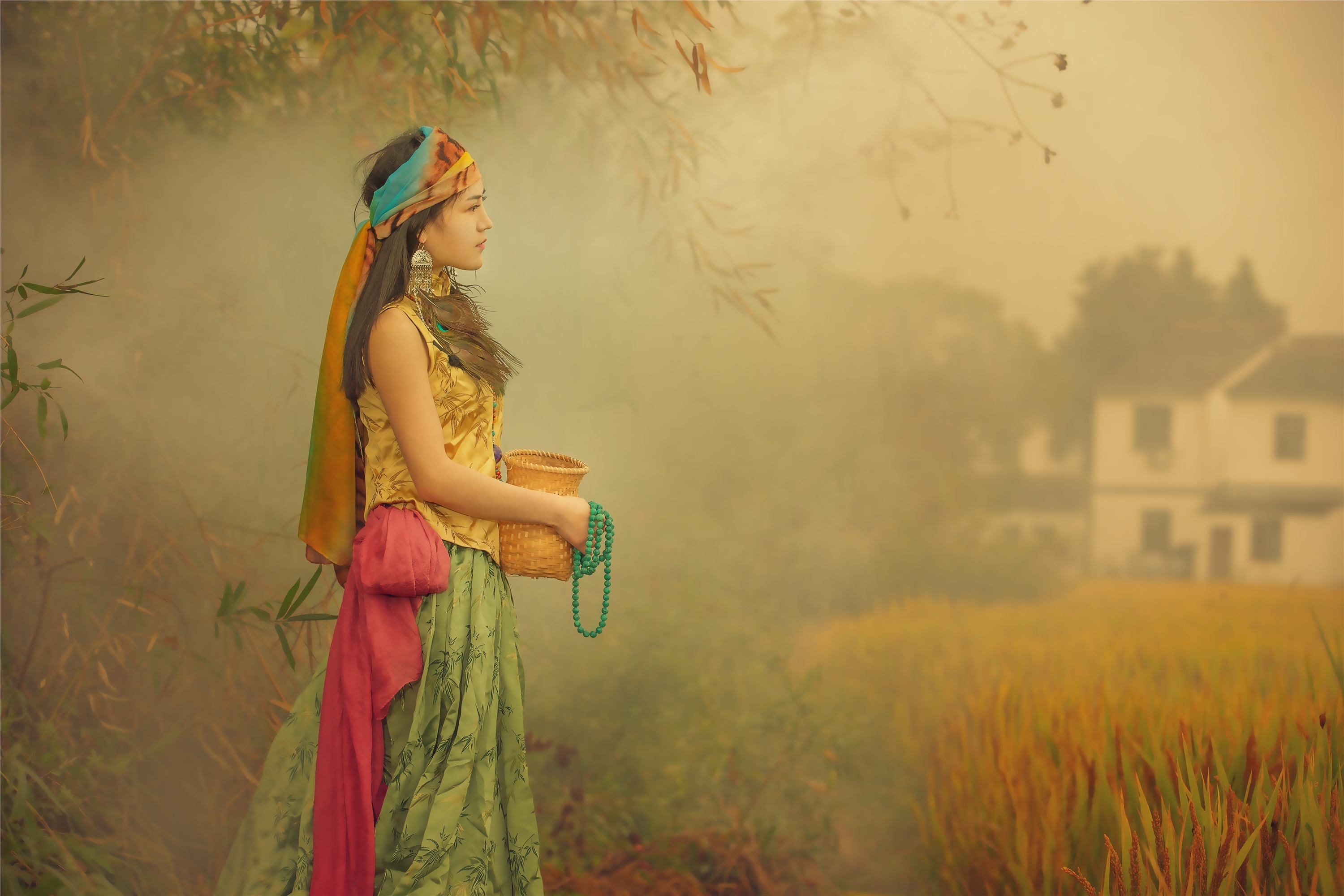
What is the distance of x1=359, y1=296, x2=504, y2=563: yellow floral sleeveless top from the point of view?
58.6 inches

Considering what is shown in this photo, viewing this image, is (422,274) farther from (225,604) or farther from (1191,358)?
(1191,358)

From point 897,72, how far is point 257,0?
1786mm

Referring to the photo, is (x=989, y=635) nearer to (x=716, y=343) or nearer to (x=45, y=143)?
(x=716, y=343)

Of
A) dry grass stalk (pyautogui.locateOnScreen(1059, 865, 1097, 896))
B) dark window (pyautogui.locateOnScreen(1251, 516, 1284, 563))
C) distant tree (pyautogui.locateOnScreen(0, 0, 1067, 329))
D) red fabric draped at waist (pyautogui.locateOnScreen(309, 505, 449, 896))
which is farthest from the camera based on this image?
distant tree (pyautogui.locateOnScreen(0, 0, 1067, 329))

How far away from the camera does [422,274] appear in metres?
1.58

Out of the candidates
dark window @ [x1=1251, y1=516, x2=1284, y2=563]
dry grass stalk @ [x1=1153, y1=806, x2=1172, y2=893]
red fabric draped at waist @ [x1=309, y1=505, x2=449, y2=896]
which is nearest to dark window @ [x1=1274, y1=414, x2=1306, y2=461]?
dark window @ [x1=1251, y1=516, x2=1284, y2=563]

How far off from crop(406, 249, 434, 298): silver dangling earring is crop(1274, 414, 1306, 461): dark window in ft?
7.14

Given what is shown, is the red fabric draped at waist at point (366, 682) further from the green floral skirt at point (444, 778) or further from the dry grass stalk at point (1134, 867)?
the dry grass stalk at point (1134, 867)

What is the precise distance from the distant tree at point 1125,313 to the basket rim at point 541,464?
1420 millimetres

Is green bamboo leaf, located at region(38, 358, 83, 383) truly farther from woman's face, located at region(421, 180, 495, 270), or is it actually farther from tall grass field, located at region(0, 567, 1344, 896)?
woman's face, located at region(421, 180, 495, 270)

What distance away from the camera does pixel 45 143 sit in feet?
8.11

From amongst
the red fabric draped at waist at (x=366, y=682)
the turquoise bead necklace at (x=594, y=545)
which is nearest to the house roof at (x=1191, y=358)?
the turquoise bead necklace at (x=594, y=545)

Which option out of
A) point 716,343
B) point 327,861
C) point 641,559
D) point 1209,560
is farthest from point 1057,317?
point 327,861

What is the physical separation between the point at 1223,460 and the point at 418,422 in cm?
209
